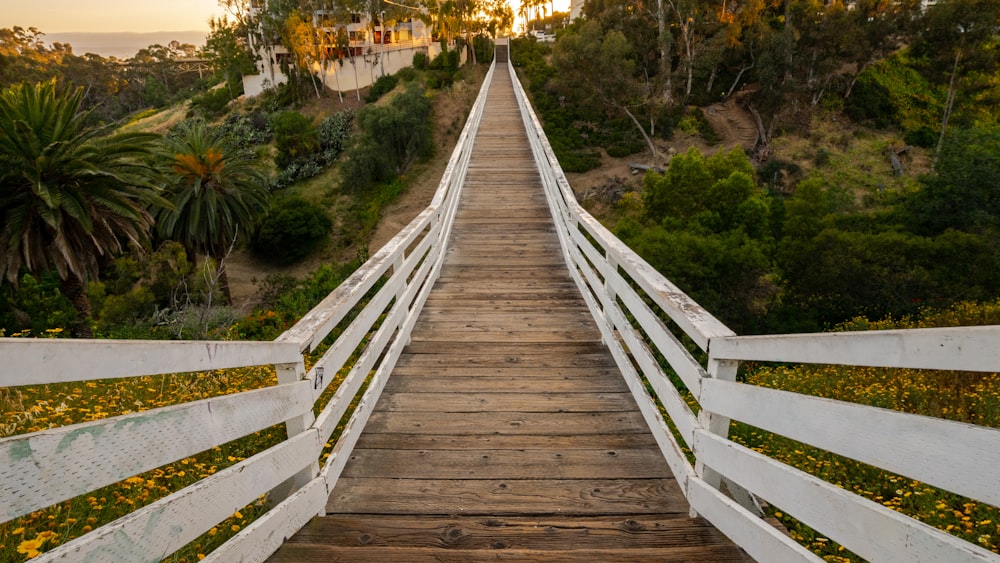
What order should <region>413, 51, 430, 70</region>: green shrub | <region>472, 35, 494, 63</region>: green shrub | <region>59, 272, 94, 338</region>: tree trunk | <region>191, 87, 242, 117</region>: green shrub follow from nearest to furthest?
<region>59, 272, 94, 338</region>: tree trunk, <region>413, 51, 430, 70</region>: green shrub, <region>472, 35, 494, 63</region>: green shrub, <region>191, 87, 242, 117</region>: green shrub

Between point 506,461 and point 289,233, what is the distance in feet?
111

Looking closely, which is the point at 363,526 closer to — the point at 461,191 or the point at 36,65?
the point at 461,191

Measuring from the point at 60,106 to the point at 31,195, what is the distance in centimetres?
215

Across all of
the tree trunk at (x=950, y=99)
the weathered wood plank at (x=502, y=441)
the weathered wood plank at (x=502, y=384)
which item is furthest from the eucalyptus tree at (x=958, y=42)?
the weathered wood plank at (x=502, y=441)

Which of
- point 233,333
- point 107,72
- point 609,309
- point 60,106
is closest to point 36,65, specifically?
point 107,72

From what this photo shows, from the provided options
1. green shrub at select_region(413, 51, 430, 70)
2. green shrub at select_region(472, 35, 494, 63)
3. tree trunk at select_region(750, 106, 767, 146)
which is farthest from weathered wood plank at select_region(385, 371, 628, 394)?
green shrub at select_region(472, 35, 494, 63)

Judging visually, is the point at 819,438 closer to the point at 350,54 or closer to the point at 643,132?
the point at 643,132

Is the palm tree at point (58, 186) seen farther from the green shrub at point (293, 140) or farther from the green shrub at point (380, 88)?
the green shrub at point (380, 88)

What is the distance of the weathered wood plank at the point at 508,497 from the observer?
297 centimetres

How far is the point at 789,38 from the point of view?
37.7m

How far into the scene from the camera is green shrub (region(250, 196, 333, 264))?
113 ft

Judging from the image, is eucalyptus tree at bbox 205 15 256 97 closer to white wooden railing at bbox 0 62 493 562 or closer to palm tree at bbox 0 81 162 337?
palm tree at bbox 0 81 162 337

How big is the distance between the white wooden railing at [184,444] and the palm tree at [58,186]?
12589mm

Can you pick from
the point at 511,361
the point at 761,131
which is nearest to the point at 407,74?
the point at 761,131
